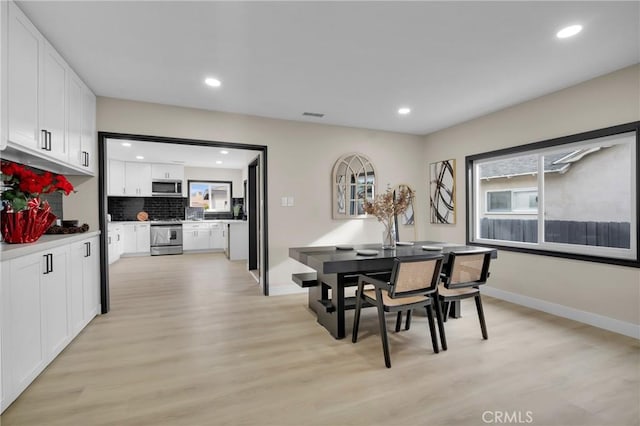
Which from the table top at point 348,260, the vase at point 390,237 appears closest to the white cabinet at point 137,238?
the table top at point 348,260

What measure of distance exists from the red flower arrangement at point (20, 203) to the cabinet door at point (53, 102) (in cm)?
32

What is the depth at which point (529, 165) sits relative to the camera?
381 centimetres

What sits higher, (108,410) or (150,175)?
(150,175)

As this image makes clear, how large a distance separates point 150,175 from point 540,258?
27.4ft

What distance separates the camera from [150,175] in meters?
7.95

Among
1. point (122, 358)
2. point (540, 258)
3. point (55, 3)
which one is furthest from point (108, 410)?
point (540, 258)

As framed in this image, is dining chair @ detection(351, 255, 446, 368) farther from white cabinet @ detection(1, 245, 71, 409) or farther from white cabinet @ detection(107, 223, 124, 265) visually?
white cabinet @ detection(107, 223, 124, 265)

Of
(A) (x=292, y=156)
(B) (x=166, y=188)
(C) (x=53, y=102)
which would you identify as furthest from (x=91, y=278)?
(B) (x=166, y=188)

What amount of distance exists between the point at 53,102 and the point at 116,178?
19.6 ft

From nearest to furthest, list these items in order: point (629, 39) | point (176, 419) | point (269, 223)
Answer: point (176, 419), point (629, 39), point (269, 223)

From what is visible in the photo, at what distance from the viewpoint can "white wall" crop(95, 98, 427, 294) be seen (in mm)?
3749

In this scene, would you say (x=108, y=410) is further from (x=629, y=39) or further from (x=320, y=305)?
(x=629, y=39)

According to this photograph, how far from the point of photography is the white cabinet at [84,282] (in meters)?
2.66

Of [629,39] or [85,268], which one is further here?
[85,268]
